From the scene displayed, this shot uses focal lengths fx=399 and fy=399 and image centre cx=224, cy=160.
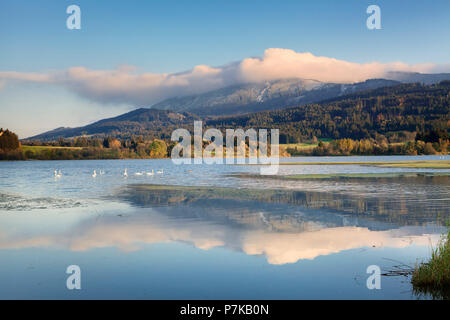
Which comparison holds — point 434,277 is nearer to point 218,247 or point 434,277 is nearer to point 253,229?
point 218,247

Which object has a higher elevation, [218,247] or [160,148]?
[160,148]

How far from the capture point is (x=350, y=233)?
12938 mm

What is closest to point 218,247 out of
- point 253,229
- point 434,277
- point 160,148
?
point 253,229

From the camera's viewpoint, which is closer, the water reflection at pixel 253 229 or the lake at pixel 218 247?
the lake at pixel 218 247

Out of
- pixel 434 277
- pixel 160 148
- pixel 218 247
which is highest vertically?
pixel 160 148

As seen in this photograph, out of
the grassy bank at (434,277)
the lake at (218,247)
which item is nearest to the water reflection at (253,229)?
the lake at (218,247)

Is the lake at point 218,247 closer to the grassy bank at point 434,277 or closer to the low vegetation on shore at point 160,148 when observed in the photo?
the grassy bank at point 434,277

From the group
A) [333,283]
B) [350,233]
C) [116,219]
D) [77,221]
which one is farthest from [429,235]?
[77,221]

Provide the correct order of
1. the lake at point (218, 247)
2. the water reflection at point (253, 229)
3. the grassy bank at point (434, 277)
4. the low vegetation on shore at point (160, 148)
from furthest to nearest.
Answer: the low vegetation on shore at point (160, 148), the water reflection at point (253, 229), the lake at point (218, 247), the grassy bank at point (434, 277)

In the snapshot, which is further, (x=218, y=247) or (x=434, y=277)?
(x=218, y=247)

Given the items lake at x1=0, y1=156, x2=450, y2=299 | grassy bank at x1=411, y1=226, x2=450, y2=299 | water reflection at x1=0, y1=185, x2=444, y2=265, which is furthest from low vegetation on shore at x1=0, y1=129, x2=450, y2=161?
grassy bank at x1=411, y1=226, x2=450, y2=299

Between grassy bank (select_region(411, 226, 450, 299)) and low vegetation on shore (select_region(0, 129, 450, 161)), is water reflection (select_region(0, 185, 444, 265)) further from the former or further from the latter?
low vegetation on shore (select_region(0, 129, 450, 161))

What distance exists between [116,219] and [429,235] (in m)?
11.4
